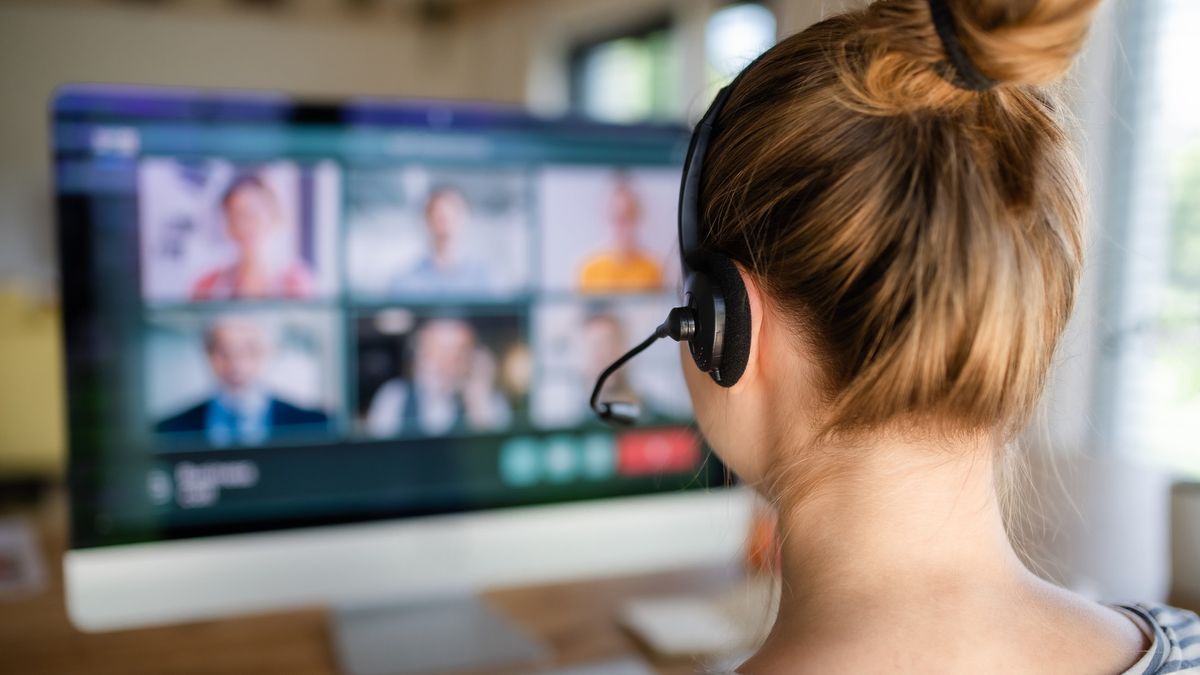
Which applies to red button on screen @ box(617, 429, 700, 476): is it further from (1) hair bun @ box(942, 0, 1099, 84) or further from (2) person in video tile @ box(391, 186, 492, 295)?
(1) hair bun @ box(942, 0, 1099, 84)

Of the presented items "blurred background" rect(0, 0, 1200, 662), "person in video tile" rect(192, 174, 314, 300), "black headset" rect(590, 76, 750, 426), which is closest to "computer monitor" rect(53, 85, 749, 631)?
"person in video tile" rect(192, 174, 314, 300)

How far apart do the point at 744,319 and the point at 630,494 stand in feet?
1.77

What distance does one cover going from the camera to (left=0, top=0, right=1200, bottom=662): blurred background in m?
0.98

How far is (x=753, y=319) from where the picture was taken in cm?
56

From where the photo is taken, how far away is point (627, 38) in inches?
175

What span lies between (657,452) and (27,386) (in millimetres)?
3639

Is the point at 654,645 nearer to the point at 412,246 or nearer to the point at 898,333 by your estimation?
the point at 412,246

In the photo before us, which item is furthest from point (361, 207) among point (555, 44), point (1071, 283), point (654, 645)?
point (555, 44)

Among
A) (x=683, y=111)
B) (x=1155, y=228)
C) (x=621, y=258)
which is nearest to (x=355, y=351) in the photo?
(x=621, y=258)

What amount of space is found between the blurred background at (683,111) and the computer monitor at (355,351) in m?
0.11

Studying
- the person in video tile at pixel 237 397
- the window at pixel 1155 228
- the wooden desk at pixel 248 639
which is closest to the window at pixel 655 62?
the window at pixel 1155 228

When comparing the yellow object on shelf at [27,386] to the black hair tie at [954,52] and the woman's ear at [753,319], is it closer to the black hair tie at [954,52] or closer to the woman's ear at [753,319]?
the woman's ear at [753,319]

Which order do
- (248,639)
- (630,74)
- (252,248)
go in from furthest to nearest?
(630,74) → (248,639) → (252,248)

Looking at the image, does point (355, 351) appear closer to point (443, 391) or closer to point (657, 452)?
point (443, 391)
